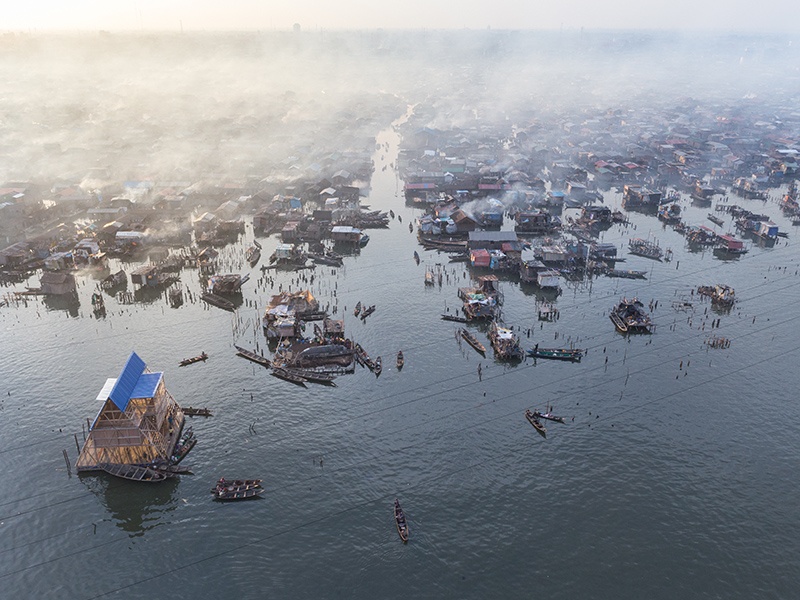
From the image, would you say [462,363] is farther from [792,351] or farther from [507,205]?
[507,205]

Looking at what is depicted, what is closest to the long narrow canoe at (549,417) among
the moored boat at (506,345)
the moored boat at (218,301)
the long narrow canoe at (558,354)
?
the moored boat at (506,345)

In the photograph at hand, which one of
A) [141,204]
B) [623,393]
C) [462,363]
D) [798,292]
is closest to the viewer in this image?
[623,393]

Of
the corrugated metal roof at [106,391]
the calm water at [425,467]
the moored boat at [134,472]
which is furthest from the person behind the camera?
the corrugated metal roof at [106,391]

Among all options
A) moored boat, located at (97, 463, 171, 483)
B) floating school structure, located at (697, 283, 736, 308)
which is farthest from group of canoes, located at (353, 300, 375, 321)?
floating school structure, located at (697, 283, 736, 308)

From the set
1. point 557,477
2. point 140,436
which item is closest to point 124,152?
point 140,436

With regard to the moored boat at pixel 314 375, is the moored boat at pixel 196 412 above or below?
below

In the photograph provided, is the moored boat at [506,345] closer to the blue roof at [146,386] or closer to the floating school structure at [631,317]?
the floating school structure at [631,317]
